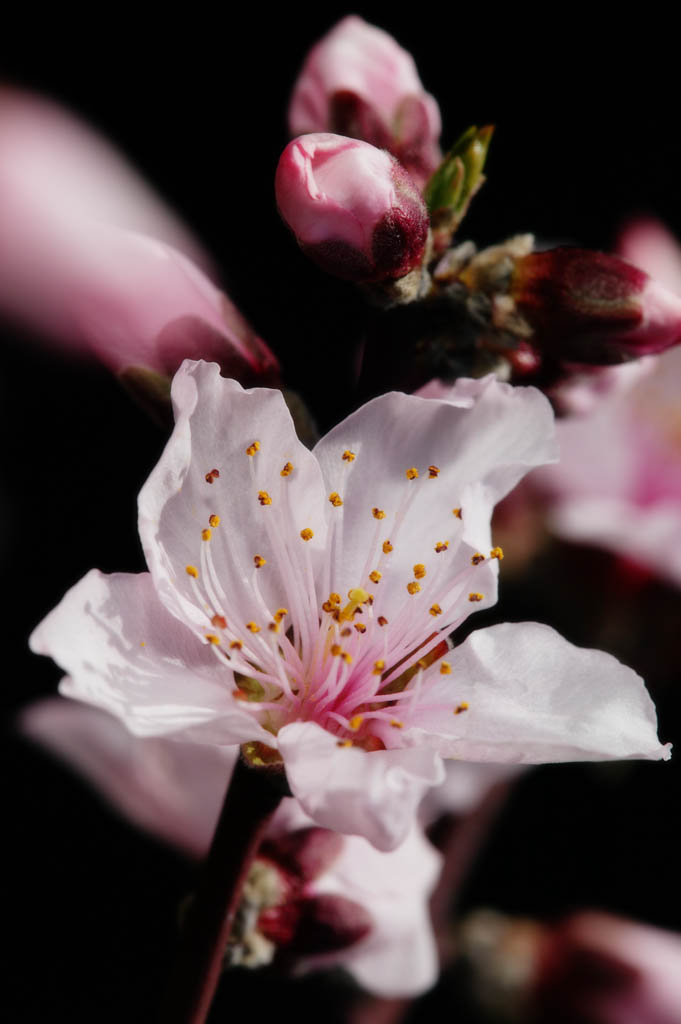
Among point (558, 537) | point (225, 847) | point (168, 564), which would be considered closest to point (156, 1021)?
point (225, 847)

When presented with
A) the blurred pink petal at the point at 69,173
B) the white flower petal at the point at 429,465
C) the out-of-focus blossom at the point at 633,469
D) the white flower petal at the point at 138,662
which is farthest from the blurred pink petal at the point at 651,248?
the white flower petal at the point at 138,662

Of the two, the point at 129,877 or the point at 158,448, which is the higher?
the point at 158,448

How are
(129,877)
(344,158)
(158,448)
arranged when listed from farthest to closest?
(158,448) < (129,877) < (344,158)

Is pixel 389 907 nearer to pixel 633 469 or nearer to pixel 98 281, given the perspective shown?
pixel 98 281

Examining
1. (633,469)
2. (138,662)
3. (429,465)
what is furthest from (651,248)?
(138,662)

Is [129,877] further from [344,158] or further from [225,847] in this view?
[344,158]

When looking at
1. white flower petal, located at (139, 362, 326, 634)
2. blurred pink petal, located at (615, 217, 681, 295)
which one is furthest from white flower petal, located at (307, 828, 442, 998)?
blurred pink petal, located at (615, 217, 681, 295)

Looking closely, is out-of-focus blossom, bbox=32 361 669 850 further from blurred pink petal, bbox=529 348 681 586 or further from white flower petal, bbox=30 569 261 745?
blurred pink petal, bbox=529 348 681 586
